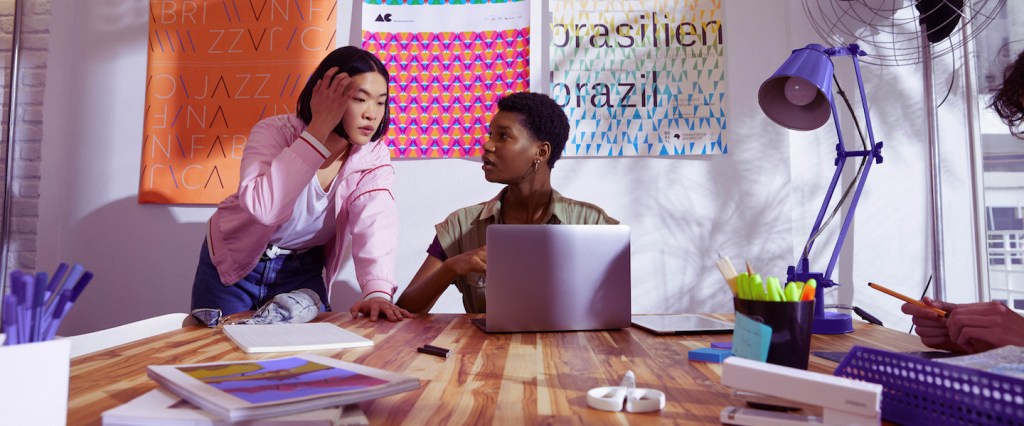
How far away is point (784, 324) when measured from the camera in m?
0.73

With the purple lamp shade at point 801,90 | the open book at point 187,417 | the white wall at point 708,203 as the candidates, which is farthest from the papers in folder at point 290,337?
the white wall at point 708,203

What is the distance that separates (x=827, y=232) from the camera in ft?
8.05

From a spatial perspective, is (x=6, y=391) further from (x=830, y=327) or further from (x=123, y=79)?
(x=123, y=79)

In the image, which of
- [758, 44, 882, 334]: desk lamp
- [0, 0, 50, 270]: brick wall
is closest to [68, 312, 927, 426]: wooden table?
[758, 44, 882, 334]: desk lamp

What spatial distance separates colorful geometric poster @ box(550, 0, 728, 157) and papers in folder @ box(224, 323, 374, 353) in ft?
4.90

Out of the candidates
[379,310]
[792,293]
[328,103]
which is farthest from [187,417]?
[328,103]

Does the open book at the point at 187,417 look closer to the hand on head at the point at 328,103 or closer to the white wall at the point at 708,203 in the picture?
the hand on head at the point at 328,103

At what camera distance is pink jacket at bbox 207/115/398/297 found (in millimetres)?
1595

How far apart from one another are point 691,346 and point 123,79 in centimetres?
243

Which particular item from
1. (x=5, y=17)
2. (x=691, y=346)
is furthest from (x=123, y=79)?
(x=691, y=346)

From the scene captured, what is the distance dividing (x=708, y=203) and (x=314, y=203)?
1438 mm

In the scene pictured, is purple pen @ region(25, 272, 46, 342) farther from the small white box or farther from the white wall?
the white wall

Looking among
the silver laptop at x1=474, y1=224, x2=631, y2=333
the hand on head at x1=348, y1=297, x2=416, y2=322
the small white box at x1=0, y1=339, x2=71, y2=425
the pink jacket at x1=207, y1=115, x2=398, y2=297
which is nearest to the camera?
the small white box at x1=0, y1=339, x2=71, y2=425

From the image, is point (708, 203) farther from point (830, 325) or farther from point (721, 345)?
point (721, 345)
